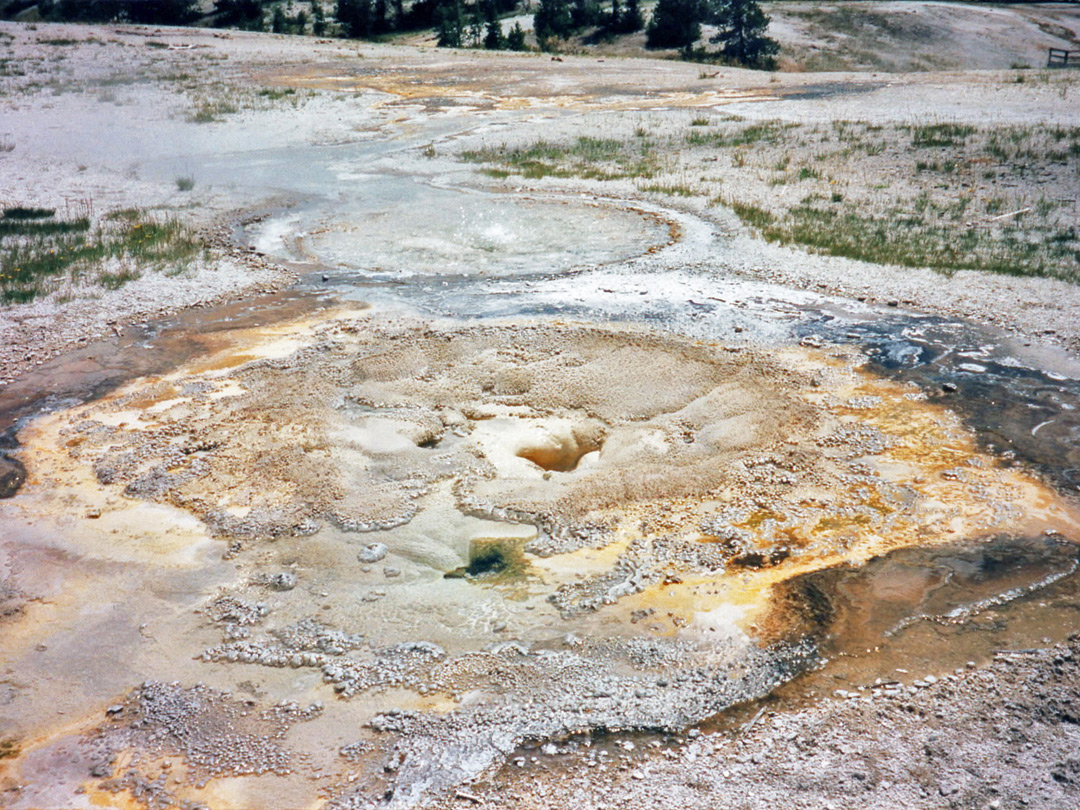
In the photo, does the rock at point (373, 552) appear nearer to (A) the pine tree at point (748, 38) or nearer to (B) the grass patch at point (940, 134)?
(B) the grass patch at point (940, 134)

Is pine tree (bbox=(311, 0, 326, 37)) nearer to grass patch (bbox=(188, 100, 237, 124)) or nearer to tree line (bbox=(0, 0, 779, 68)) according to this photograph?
tree line (bbox=(0, 0, 779, 68))

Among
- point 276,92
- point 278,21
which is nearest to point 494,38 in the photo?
point 278,21

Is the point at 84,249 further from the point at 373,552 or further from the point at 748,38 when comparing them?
the point at 748,38

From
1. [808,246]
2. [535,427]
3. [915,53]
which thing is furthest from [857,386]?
[915,53]

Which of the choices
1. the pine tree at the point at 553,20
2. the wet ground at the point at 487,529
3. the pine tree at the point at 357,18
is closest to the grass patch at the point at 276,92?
the wet ground at the point at 487,529

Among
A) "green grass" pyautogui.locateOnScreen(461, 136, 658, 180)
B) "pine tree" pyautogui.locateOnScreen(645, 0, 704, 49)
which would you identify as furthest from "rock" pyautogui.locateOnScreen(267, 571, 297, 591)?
"pine tree" pyautogui.locateOnScreen(645, 0, 704, 49)
